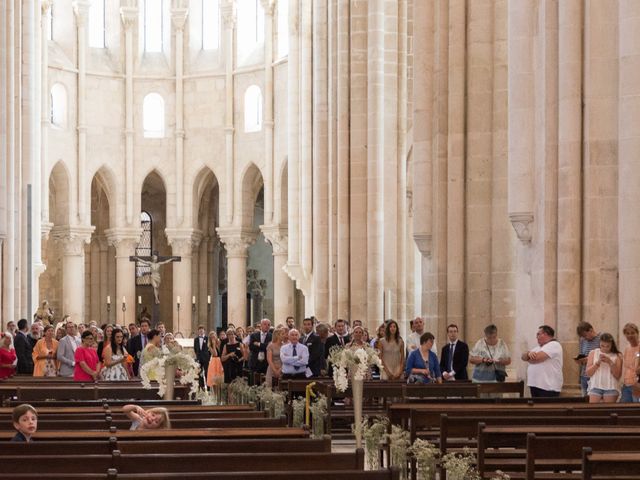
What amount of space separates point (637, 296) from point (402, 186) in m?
18.5

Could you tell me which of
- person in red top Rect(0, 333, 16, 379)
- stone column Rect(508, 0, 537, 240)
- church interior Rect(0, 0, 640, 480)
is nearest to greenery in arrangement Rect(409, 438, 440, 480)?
church interior Rect(0, 0, 640, 480)

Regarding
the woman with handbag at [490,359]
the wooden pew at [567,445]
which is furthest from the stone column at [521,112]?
the wooden pew at [567,445]

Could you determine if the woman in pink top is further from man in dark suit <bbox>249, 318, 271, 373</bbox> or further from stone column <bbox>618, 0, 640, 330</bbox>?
man in dark suit <bbox>249, 318, 271, 373</bbox>

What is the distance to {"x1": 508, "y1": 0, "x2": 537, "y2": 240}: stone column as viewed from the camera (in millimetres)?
18812

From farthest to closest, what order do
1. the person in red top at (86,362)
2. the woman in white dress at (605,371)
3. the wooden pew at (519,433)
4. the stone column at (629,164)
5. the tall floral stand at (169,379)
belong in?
the person in red top at (86,362) → the tall floral stand at (169,379) → the stone column at (629,164) → the woman in white dress at (605,371) → the wooden pew at (519,433)

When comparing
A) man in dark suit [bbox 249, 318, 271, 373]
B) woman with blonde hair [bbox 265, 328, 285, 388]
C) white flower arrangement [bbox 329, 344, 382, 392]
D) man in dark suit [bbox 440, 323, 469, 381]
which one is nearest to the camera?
white flower arrangement [bbox 329, 344, 382, 392]

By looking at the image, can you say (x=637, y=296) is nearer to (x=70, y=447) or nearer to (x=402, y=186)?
(x=70, y=447)

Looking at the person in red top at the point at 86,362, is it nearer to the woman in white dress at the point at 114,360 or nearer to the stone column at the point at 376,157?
the woman in white dress at the point at 114,360

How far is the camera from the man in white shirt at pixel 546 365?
52.2 feet

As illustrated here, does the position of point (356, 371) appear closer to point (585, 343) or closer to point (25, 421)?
point (585, 343)

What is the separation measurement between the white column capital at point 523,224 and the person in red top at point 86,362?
248 inches

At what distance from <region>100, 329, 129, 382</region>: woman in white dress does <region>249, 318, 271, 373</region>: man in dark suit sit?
5.01m

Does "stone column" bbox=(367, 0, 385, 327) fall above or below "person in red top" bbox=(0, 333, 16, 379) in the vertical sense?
above

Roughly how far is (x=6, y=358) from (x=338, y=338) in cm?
569
